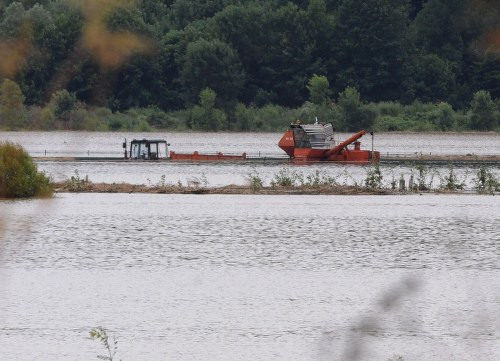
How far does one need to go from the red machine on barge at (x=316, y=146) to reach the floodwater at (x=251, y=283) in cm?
2659

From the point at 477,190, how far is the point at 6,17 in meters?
39.6

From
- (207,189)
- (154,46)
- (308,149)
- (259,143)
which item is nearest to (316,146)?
(308,149)

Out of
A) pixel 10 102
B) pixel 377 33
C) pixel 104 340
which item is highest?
pixel 377 33

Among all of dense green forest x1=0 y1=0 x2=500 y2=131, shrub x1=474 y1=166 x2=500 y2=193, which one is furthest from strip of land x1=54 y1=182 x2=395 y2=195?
dense green forest x1=0 y1=0 x2=500 y2=131

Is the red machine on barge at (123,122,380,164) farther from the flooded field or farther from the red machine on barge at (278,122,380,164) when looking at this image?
the flooded field

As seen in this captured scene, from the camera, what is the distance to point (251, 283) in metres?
23.5

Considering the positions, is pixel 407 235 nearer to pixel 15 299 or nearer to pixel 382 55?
pixel 15 299

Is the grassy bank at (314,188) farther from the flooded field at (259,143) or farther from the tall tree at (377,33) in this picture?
the flooded field at (259,143)

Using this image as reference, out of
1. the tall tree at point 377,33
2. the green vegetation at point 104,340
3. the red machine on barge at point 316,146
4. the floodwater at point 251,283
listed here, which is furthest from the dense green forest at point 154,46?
the red machine on barge at point 316,146

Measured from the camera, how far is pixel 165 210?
1748 inches

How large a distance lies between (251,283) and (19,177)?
2313 cm

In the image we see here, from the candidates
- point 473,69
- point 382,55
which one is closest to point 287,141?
point 382,55

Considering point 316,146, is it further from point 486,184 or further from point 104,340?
point 104,340

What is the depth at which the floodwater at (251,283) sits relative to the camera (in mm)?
16275
